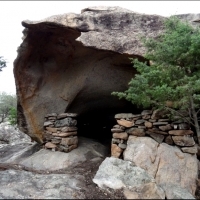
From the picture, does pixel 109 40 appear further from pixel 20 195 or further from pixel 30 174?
pixel 20 195

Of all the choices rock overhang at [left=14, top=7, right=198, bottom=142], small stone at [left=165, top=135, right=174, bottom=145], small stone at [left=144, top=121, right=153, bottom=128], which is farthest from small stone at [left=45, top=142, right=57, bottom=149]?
small stone at [left=165, top=135, right=174, bottom=145]

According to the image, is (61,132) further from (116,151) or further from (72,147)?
(116,151)

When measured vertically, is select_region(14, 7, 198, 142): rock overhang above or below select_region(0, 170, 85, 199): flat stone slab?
above

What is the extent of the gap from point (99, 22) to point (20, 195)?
4333 mm

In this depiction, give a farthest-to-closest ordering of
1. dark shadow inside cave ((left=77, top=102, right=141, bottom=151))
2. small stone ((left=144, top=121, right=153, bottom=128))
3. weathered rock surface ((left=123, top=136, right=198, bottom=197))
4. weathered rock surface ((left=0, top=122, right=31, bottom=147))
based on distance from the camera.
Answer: weathered rock surface ((left=0, top=122, right=31, bottom=147))
dark shadow inside cave ((left=77, top=102, right=141, bottom=151))
small stone ((left=144, top=121, right=153, bottom=128))
weathered rock surface ((left=123, top=136, right=198, bottom=197))

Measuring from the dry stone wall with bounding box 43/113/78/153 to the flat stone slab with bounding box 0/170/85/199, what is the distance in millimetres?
1579

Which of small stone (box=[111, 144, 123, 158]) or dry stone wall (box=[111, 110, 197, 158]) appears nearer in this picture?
dry stone wall (box=[111, 110, 197, 158])

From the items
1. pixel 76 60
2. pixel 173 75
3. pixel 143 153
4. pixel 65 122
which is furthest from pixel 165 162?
pixel 76 60

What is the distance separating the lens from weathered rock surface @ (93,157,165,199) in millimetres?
3500

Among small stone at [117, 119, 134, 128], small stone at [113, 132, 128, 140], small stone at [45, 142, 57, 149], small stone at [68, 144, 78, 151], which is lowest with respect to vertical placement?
small stone at [45, 142, 57, 149]

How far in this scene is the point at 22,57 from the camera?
6402 millimetres

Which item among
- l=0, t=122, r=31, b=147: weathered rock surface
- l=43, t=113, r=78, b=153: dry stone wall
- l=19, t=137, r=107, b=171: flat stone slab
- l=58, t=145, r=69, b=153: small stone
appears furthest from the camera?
l=0, t=122, r=31, b=147: weathered rock surface

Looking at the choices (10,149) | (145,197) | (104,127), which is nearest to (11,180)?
(145,197)

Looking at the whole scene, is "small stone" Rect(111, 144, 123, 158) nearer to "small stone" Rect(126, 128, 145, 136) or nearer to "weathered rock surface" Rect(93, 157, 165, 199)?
"small stone" Rect(126, 128, 145, 136)
